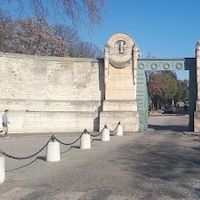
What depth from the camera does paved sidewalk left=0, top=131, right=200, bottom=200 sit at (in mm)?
10672

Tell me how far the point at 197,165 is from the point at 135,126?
1653 centimetres

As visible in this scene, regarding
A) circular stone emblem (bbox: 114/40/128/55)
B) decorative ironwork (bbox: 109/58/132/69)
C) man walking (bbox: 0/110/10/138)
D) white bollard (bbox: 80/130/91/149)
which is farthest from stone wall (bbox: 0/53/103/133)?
white bollard (bbox: 80/130/91/149)

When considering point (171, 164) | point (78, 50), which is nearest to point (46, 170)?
point (171, 164)

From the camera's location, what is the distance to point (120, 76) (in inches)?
1284

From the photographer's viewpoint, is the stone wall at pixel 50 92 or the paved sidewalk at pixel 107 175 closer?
the paved sidewalk at pixel 107 175

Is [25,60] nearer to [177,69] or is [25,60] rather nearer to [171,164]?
[177,69]

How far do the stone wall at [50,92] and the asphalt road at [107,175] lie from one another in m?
11.5

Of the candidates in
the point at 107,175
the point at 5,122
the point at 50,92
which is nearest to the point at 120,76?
the point at 50,92

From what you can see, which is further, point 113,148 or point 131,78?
point 131,78

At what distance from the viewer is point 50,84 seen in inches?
1296

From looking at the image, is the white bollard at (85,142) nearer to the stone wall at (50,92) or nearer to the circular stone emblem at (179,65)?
the stone wall at (50,92)

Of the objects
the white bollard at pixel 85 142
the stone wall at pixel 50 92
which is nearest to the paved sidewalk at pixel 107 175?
the white bollard at pixel 85 142

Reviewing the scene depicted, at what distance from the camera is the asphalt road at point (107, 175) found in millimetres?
10672

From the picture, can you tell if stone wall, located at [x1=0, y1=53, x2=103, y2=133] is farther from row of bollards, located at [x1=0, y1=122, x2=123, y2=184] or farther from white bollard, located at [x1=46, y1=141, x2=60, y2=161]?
white bollard, located at [x1=46, y1=141, x2=60, y2=161]
